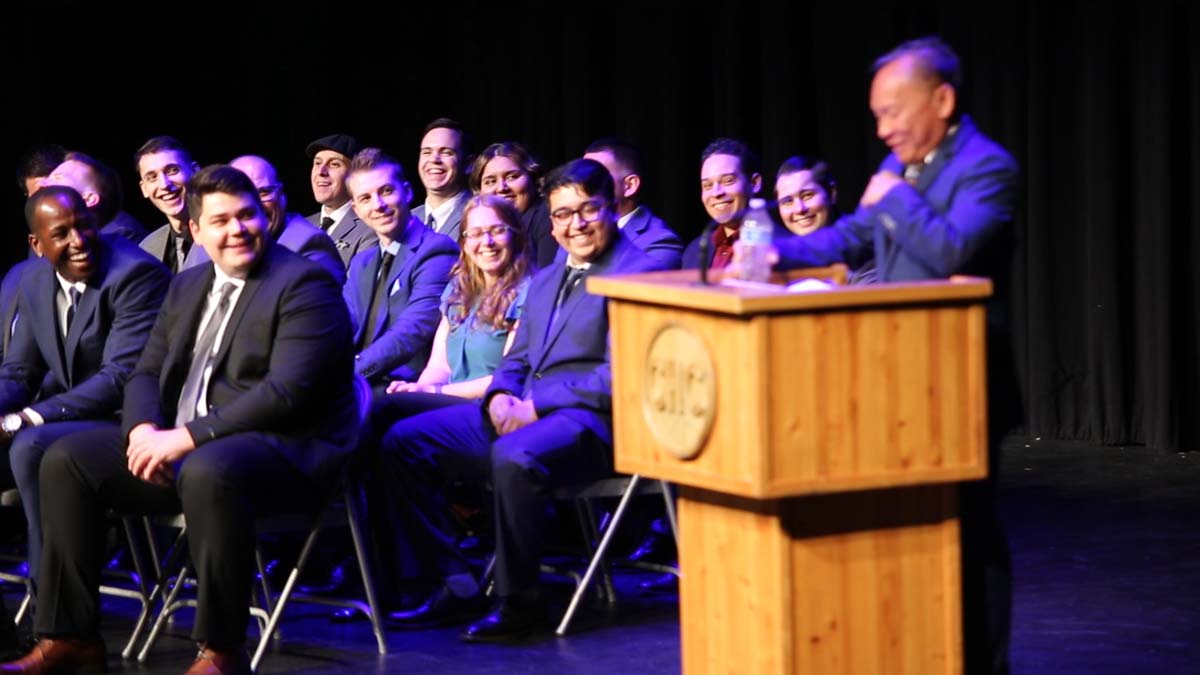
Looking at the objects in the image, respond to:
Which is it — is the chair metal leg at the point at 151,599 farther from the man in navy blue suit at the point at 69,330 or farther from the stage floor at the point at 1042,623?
the man in navy blue suit at the point at 69,330

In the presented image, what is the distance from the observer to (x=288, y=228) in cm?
612

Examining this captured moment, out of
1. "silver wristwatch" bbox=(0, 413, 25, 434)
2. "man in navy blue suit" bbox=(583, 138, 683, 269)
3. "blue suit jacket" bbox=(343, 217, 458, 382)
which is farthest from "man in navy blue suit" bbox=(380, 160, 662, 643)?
"silver wristwatch" bbox=(0, 413, 25, 434)

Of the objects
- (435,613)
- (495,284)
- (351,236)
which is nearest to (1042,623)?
(435,613)

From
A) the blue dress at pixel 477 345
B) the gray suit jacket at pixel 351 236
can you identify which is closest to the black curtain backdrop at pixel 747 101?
the gray suit jacket at pixel 351 236

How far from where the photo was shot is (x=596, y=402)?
5.02 meters

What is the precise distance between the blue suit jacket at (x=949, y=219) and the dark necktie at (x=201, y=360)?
5.70 ft

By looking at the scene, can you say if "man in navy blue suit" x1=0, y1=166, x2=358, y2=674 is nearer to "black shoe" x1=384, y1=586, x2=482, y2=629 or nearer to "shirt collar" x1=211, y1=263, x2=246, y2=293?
"shirt collar" x1=211, y1=263, x2=246, y2=293

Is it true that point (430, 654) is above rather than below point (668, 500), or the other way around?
below

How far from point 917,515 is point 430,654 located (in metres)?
1.82

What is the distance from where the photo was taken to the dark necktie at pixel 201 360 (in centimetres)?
475

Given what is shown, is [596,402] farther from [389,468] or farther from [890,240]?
[890,240]

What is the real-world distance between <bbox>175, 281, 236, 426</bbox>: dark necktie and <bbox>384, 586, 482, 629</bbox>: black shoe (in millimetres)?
840

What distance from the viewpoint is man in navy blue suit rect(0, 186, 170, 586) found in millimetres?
5141

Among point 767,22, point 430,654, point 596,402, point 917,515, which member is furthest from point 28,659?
point 767,22
